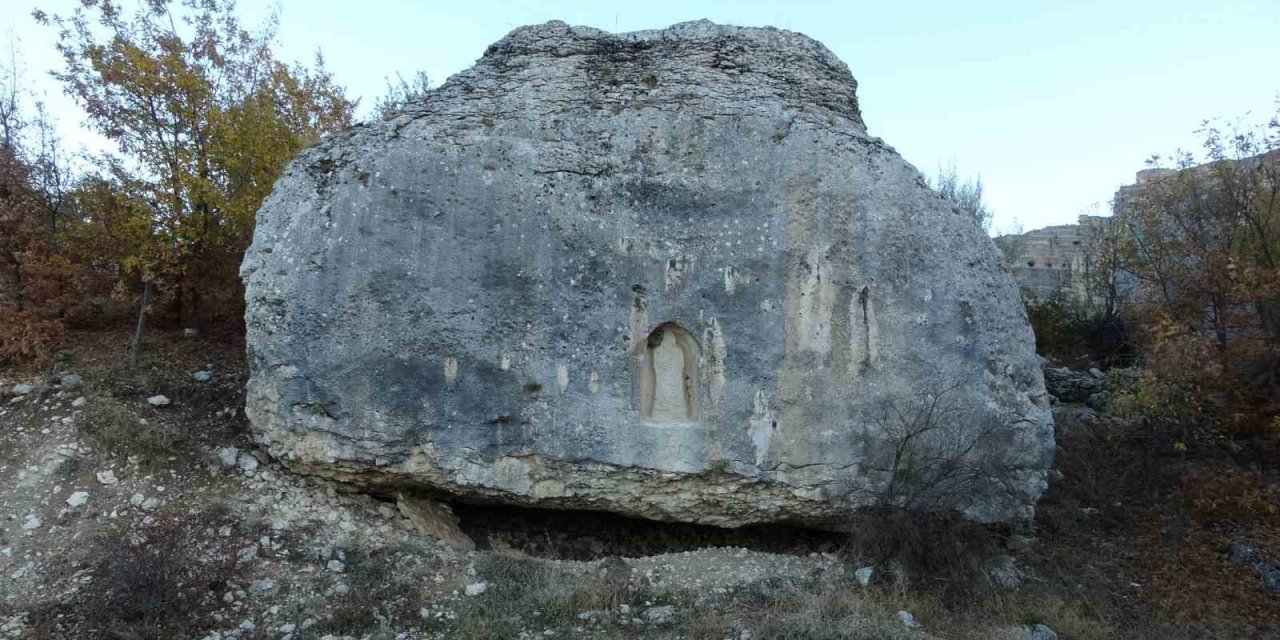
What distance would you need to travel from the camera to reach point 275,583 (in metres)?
5.55

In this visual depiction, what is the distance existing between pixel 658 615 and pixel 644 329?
2.10 meters

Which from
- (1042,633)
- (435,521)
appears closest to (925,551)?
(1042,633)

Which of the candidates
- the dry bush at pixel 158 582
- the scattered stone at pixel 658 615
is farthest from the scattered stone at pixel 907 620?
the dry bush at pixel 158 582

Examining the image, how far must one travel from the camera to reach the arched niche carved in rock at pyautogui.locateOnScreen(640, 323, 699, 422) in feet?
20.9

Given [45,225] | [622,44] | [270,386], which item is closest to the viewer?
[270,386]

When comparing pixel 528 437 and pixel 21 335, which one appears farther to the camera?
pixel 21 335

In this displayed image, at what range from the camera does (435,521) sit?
21.7 ft

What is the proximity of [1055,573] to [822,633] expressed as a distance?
264 cm

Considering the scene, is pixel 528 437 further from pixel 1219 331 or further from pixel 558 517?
pixel 1219 331

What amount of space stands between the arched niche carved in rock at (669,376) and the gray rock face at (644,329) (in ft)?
0.05

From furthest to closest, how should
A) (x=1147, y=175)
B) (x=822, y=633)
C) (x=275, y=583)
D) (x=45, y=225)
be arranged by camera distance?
(x=1147, y=175) → (x=45, y=225) → (x=275, y=583) → (x=822, y=633)

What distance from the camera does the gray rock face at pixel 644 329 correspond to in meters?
6.15

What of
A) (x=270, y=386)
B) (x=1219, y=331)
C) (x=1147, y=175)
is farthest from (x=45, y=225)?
(x=1147, y=175)

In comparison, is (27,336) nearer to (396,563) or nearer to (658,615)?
(396,563)
